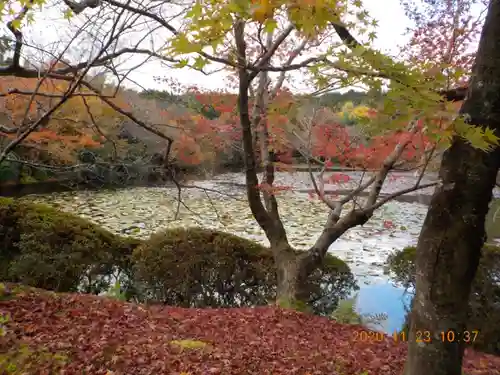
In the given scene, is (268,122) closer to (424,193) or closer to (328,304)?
(328,304)

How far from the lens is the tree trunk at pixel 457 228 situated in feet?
5.53

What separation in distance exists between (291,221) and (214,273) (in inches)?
245

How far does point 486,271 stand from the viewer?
14.8ft

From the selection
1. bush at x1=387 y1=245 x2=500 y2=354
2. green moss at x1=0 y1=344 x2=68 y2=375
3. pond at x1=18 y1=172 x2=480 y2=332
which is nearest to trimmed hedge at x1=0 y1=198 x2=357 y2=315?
pond at x1=18 y1=172 x2=480 y2=332

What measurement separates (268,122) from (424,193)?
15.0 metres

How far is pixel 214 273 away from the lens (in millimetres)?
4965

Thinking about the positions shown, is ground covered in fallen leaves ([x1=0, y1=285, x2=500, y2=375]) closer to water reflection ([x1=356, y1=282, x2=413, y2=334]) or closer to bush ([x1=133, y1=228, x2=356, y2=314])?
bush ([x1=133, y1=228, x2=356, y2=314])

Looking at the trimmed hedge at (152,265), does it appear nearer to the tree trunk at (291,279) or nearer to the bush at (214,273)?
the bush at (214,273)

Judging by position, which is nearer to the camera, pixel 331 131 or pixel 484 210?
pixel 484 210

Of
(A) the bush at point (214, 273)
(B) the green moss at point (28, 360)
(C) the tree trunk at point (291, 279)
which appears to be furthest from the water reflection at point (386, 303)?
(B) the green moss at point (28, 360)

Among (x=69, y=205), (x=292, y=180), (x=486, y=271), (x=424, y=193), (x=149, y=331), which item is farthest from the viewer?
(x=292, y=180)

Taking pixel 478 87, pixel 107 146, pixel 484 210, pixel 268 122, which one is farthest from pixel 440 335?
pixel 107 146

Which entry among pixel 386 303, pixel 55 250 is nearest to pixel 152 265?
pixel 55 250

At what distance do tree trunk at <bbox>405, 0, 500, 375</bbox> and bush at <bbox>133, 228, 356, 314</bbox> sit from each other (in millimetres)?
3247
